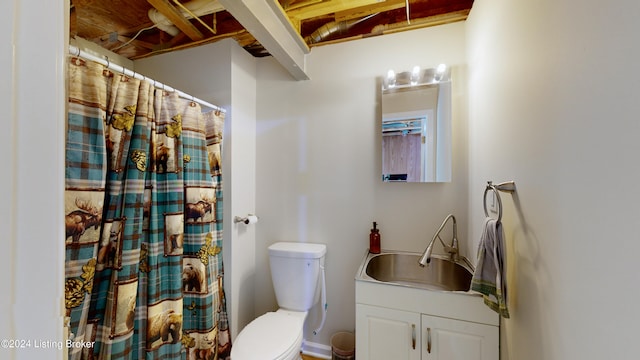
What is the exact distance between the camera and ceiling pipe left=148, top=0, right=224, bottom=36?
1.55 metres

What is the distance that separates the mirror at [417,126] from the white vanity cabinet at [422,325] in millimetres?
719

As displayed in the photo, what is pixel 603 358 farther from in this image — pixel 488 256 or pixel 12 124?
pixel 12 124

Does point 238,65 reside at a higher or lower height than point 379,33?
lower

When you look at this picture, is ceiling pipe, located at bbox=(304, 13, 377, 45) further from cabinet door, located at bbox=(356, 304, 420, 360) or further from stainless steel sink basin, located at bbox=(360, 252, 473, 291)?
cabinet door, located at bbox=(356, 304, 420, 360)

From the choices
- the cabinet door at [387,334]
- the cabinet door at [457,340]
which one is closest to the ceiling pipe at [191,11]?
the cabinet door at [387,334]

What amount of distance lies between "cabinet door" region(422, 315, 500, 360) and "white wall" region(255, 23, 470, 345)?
20.9 inches

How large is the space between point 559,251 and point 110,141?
1713 millimetres

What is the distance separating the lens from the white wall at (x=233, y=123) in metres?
1.76

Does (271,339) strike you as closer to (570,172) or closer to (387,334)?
(387,334)

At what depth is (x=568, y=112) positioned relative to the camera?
2.20 feet

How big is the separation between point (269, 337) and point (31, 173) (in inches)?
57.6

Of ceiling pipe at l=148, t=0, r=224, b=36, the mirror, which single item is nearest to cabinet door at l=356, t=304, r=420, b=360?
the mirror

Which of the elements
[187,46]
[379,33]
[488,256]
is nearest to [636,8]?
[488,256]

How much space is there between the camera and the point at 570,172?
0.67m
